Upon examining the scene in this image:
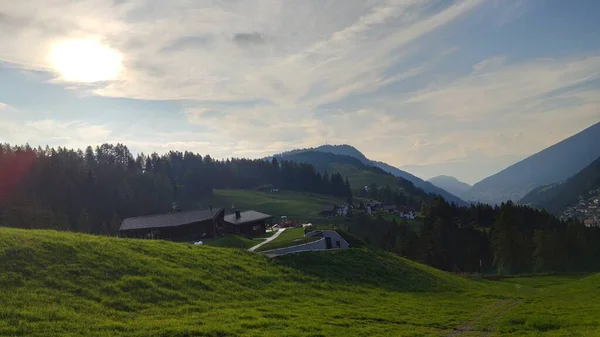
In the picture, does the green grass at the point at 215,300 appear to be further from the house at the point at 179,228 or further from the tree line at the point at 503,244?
the tree line at the point at 503,244

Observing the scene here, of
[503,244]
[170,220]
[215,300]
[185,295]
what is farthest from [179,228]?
[503,244]

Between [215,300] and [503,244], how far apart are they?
83345 millimetres

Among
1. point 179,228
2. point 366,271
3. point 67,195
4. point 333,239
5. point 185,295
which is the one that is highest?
point 67,195

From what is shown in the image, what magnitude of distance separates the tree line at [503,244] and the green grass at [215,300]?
5578 cm

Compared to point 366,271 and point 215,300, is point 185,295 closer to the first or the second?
point 215,300

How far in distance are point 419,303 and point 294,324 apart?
16.2 m

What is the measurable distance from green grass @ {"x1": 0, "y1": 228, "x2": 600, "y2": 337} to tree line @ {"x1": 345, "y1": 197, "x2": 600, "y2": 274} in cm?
5578

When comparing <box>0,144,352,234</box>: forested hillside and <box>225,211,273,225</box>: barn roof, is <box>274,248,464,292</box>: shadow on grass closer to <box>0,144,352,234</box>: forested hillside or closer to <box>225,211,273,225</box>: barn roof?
<box>225,211,273,225</box>: barn roof

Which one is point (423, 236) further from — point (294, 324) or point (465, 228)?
point (294, 324)

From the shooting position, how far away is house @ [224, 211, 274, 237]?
84250 millimetres

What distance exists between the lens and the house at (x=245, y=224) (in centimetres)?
8425

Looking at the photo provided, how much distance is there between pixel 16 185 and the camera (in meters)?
123

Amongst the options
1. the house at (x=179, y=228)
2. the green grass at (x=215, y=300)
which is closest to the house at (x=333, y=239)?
the house at (x=179, y=228)

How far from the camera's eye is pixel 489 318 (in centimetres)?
3125
